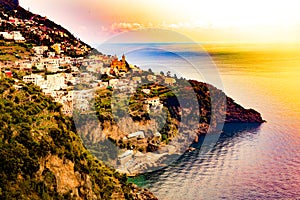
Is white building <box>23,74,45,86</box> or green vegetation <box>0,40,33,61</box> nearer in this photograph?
white building <box>23,74,45,86</box>

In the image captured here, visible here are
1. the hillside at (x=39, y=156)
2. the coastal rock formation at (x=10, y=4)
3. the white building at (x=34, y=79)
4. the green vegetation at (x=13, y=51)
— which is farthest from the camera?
the coastal rock formation at (x=10, y=4)

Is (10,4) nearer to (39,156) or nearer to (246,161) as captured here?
(246,161)

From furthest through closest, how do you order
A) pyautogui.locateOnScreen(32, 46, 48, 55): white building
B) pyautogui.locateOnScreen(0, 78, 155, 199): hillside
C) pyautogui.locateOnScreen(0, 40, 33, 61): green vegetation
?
pyautogui.locateOnScreen(32, 46, 48, 55): white building
pyautogui.locateOnScreen(0, 40, 33, 61): green vegetation
pyautogui.locateOnScreen(0, 78, 155, 199): hillside

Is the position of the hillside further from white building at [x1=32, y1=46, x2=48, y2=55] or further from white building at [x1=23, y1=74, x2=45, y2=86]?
white building at [x1=32, y1=46, x2=48, y2=55]

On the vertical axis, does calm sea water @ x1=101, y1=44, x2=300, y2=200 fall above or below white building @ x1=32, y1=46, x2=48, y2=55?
below

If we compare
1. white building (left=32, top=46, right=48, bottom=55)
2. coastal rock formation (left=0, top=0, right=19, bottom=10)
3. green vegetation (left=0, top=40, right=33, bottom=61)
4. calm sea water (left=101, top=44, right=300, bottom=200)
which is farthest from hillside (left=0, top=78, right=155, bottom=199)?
coastal rock formation (left=0, top=0, right=19, bottom=10)

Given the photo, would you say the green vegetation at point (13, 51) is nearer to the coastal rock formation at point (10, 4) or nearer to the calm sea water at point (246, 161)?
the calm sea water at point (246, 161)

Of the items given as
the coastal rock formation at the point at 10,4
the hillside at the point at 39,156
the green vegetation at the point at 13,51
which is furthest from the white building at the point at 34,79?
the coastal rock formation at the point at 10,4

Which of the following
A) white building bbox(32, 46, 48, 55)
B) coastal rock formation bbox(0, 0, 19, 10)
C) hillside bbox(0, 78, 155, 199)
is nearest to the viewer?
hillside bbox(0, 78, 155, 199)

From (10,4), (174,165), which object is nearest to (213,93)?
(174,165)

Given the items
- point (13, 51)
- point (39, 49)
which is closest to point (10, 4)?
point (39, 49)
